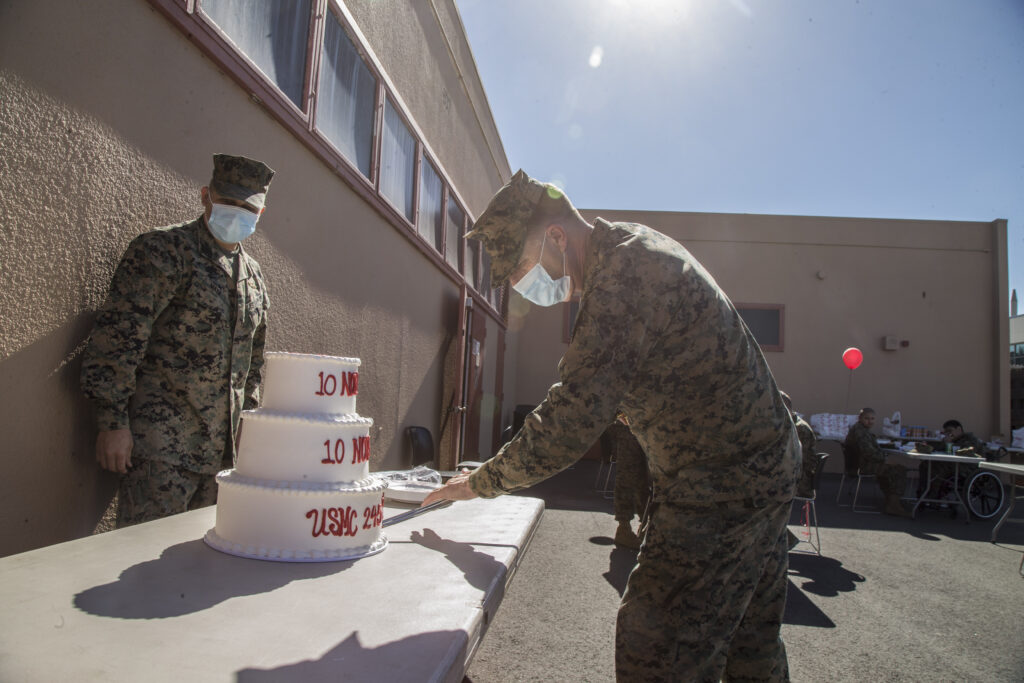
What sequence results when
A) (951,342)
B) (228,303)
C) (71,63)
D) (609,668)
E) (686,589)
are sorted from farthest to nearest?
1. (951,342)
2. (609,668)
3. (228,303)
4. (71,63)
5. (686,589)

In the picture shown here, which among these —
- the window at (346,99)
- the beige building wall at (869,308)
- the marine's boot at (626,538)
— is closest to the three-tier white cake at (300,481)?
the window at (346,99)

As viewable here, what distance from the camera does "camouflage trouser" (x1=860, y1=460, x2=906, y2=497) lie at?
8.39 meters

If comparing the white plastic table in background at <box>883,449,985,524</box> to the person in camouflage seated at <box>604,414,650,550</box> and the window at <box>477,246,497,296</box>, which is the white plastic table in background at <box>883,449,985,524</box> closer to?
the person in camouflage seated at <box>604,414,650,550</box>

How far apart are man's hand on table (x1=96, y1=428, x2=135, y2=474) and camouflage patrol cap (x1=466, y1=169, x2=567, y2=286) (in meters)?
1.33

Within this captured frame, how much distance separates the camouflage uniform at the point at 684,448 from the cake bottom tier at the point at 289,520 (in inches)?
16.7

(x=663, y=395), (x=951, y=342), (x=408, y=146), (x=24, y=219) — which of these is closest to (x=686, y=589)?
(x=663, y=395)

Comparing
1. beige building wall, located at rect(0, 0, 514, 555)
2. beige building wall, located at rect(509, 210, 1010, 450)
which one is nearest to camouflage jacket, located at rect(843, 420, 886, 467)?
beige building wall, located at rect(509, 210, 1010, 450)

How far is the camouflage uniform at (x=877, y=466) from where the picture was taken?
841 centimetres

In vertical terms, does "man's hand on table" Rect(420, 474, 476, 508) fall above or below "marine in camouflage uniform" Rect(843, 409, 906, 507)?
above

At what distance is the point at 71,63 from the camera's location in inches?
72.5

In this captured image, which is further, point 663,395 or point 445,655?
point 663,395

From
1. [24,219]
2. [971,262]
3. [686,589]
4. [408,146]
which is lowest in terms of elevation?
[686,589]

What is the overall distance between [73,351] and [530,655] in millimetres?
2426

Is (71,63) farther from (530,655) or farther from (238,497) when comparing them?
(530,655)
